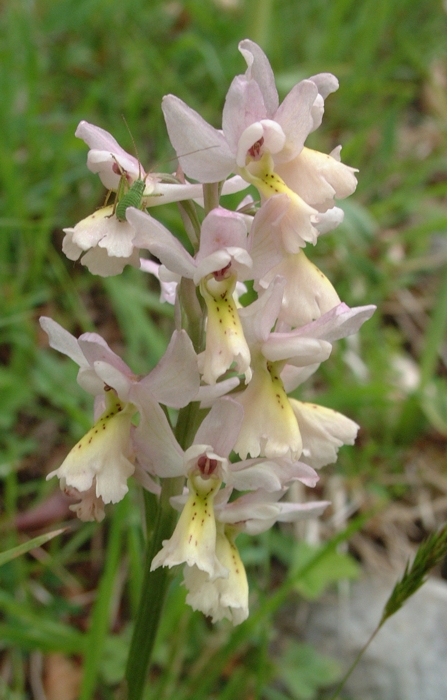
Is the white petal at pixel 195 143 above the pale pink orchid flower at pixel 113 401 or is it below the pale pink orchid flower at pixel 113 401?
above

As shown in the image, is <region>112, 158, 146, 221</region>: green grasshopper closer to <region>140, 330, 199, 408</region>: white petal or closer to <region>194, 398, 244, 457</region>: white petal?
<region>140, 330, 199, 408</region>: white petal

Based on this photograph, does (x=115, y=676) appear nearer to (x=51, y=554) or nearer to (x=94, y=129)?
(x=51, y=554)

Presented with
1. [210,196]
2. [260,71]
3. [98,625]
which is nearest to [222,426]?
[210,196]

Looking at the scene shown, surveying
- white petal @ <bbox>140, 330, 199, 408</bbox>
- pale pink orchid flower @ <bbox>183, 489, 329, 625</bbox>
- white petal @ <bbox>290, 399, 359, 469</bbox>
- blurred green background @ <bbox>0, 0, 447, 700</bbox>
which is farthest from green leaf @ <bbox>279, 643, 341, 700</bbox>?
white petal @ <bbox>140, 330, 199, 408</bbox>

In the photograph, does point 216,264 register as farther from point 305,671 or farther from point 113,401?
point 305,671

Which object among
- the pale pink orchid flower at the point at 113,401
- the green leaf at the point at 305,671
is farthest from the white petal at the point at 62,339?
the green leaf at the point at 305,671

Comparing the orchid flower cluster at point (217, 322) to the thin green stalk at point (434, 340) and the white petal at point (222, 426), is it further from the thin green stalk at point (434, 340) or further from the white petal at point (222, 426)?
the thin green stalk at point (434, 340)

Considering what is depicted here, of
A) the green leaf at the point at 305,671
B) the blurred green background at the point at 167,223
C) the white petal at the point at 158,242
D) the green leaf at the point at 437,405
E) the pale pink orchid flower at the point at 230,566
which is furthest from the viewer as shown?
the green leaf at the point at 437,405
